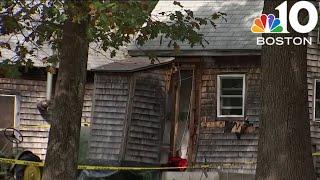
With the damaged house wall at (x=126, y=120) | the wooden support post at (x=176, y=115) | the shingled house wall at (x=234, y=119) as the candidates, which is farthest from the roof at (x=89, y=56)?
the shingled house wall at (x=234, y=119)

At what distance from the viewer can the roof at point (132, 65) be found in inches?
695

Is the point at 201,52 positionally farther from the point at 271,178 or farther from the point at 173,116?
the point at 271,178

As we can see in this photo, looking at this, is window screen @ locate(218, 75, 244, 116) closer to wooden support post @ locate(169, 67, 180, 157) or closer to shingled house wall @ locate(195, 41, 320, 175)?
shingled house wall @ locate(195, 41, 320, 175)

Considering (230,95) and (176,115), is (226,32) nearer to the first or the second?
(230,95)

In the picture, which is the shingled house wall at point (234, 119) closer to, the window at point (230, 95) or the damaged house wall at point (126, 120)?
the window at point (230, 95)

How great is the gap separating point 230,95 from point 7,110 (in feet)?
19.7

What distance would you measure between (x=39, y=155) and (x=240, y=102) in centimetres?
557

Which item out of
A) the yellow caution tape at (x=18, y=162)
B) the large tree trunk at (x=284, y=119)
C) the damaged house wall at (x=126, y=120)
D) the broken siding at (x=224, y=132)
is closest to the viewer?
the large tree trunk at (x=284, y=119)

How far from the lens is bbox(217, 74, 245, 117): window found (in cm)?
1861

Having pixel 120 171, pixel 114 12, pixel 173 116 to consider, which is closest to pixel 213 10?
pixel 173 116

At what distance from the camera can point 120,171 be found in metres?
17.1

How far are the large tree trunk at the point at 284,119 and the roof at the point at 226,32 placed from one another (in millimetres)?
6399

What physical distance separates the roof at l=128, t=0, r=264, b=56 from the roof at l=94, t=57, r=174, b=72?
14.6 inches

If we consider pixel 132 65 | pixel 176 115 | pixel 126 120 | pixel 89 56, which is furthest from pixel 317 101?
pixel 89 56
